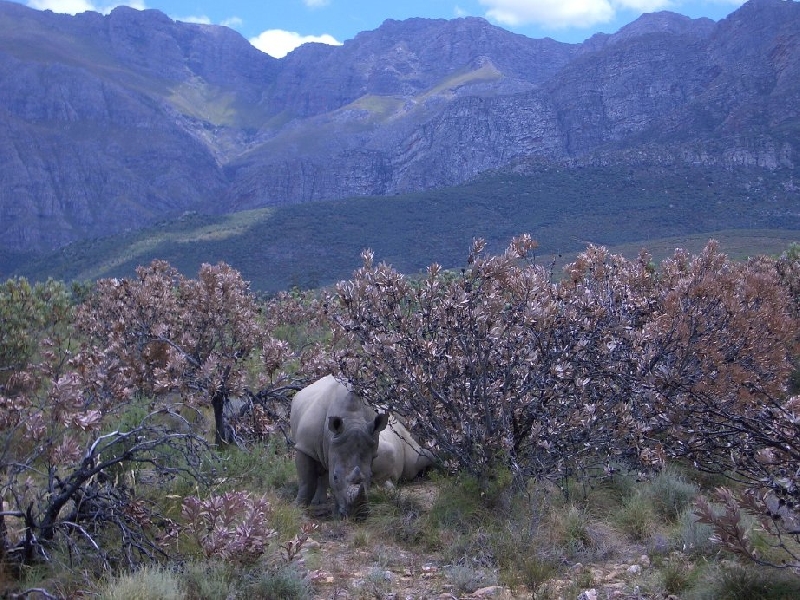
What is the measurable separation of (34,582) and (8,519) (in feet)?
6.31

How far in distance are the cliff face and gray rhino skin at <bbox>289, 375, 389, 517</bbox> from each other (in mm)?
69121

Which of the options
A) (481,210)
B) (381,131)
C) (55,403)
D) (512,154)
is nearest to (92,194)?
(381,131)

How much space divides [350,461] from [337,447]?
6.9 inches

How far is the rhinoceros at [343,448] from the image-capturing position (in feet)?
23.5

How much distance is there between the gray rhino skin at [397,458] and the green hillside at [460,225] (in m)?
41.4

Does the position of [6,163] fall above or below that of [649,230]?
above

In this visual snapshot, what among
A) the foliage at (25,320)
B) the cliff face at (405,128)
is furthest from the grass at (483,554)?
the cliff face at (405,128)

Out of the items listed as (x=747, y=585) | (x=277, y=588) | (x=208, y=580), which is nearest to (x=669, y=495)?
(x=747, y=585)

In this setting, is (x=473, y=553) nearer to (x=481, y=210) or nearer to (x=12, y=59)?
(x=481, y=210)

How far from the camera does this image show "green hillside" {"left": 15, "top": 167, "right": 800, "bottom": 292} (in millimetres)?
58750

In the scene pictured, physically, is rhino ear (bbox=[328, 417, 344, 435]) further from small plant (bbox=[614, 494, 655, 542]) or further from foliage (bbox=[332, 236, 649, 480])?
small plant (bbox=[614, 494, 655, 542])

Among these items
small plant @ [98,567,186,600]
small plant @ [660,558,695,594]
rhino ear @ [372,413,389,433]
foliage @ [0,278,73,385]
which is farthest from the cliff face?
small plant @ [98,567,186,600]

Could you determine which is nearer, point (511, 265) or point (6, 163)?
point (511, 265)

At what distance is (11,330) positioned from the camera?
47.1 feet
